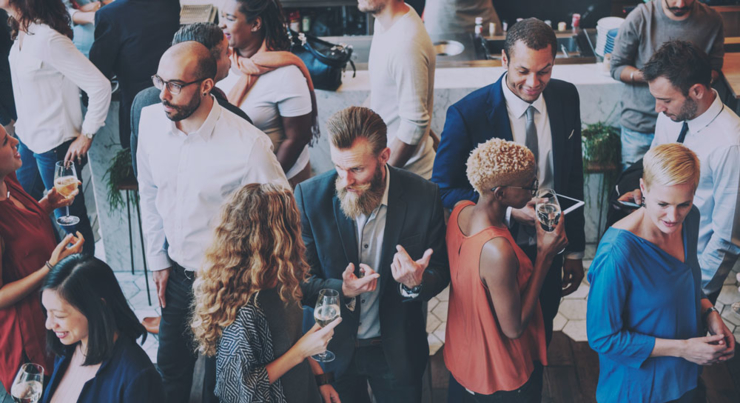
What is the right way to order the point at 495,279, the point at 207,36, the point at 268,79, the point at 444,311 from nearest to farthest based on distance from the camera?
the point at 495,279, the point at 207,36, the point at 268,79, the point at 444,311

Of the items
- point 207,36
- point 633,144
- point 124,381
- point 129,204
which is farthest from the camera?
point 129,204

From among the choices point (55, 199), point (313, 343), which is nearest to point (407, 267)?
point (313, 343)

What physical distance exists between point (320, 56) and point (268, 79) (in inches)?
25.0

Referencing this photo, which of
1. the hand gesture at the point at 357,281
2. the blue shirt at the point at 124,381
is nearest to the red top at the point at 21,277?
the blue shirt at the point at 124,381

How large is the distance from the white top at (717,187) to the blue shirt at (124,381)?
87.8 inches

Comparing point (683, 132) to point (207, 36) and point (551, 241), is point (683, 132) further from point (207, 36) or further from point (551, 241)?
point (207, 36)

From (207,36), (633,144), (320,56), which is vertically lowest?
(633,144)

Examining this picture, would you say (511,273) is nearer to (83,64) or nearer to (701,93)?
(701,93)

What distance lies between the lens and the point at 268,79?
3.16 metres

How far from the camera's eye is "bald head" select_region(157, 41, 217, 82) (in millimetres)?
2570

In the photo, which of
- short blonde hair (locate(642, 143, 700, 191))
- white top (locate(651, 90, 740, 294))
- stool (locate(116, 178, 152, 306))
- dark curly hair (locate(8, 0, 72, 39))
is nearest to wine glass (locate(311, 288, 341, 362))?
short blonde hair (locate(642, 143, 700, 191))

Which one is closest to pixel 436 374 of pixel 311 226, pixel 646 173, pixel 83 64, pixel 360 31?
pixel 311 226

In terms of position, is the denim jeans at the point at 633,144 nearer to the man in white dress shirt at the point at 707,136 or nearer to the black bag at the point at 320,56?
the man in white dress shirt at the point at 707,136

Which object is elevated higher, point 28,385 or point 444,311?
point 28,385
